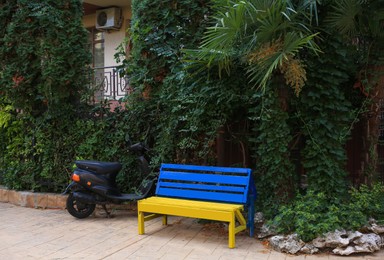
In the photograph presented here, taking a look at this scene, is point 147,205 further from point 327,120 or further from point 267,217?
point 327,120

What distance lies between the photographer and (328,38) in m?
5.14

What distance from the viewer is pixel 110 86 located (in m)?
8.82

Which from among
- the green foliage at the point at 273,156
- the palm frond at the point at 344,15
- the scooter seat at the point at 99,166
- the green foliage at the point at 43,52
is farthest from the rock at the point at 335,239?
the green foliage at the point at 43,52

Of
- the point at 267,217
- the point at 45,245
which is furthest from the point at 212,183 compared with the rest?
the point at 45,245

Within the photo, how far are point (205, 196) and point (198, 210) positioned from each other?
0.48m

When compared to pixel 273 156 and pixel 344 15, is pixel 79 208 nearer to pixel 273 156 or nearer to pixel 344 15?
pixel 273 156

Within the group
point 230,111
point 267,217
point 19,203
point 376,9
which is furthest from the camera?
point 19,203

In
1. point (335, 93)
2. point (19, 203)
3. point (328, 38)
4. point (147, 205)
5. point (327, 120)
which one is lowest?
point (19, 203)

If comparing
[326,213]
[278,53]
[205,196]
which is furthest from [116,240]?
[278,53]

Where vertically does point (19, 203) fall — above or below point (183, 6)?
below

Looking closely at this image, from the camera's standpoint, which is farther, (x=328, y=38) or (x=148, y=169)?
(x=148, y=169)

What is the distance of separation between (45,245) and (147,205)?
1364 millimetres

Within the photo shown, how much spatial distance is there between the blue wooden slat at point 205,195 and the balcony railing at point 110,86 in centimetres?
231

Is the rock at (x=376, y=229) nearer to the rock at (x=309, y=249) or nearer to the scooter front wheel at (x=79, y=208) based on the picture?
the rock at (x=309, y=249)
